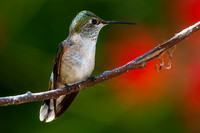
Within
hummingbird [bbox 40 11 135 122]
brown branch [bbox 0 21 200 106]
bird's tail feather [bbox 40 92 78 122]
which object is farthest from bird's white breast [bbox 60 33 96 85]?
brown branch [bbox 0 21 200 106]

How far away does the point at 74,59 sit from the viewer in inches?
91.4

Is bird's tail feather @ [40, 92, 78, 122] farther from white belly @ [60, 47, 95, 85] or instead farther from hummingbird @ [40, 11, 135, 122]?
white belly @ [60, 47, 95, 85]

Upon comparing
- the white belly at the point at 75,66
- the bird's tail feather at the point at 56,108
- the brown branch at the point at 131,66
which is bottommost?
the brown branch at the point at 131,66

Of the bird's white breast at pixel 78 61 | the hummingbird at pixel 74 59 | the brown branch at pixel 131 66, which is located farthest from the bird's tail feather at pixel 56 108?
the brown branch at pixel 131 66

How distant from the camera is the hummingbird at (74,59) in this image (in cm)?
232

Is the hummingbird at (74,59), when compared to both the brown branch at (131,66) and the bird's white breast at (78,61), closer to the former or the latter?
the bird's white breast at (78,61)

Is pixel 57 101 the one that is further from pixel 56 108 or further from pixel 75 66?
pixel 75 66

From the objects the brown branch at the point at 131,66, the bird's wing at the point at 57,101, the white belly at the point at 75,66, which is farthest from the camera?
the bird's wing at the point at 57,101

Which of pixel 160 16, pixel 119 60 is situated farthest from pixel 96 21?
pixel 160 16

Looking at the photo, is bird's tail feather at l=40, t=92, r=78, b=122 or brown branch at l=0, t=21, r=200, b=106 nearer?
brown branch at l=0, t=21, r=200, b=106

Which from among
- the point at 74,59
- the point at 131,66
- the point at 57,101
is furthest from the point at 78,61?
the point at 131,66

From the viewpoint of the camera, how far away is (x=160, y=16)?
A: 3070 millimetres

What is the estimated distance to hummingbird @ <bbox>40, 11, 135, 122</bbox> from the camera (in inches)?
91.4

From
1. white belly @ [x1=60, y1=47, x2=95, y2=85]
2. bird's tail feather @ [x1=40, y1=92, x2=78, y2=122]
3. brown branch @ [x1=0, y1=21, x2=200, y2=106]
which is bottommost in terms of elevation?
brown branch @ [x1=0, y1=21, x2=200, y2=106]
